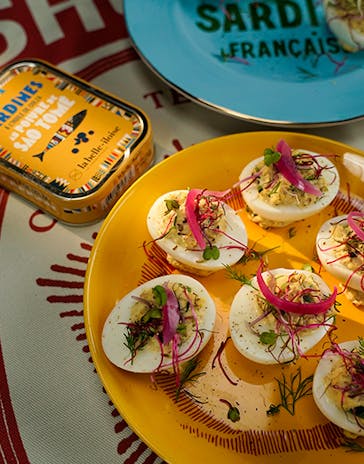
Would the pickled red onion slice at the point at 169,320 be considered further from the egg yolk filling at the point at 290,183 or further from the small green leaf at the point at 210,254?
the egg yolk filling at the point at 290,183

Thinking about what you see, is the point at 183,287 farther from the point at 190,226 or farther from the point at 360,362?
the point at 360,362

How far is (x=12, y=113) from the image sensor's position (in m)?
1.83

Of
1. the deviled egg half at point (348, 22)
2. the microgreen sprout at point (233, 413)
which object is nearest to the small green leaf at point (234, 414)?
the microgreen sprout at point (233, 413)

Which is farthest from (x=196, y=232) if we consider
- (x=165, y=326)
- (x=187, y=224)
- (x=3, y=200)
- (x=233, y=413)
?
(x=3, y=200)

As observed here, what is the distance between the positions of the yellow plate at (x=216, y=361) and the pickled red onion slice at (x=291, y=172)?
0.44 feet

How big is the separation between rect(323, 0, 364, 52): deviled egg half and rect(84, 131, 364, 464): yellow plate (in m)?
0.52

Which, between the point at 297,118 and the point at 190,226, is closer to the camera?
the point at 190,226

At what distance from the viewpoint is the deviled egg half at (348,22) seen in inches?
76.2

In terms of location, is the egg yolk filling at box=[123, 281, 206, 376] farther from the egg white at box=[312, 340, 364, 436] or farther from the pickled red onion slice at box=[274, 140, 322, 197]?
the pickled red onion slice at box=[274, 140, 322, 197]

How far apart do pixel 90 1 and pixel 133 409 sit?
1806 millimetres

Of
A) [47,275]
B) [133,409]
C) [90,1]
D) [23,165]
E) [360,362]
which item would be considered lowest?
[360,362]

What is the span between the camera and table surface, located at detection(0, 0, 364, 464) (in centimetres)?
150

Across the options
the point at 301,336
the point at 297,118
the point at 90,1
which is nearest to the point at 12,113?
the point at 90,1

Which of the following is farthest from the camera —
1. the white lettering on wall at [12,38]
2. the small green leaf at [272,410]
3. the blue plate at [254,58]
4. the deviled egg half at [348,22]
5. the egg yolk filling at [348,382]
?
the white lettering on wall at [12,38]
